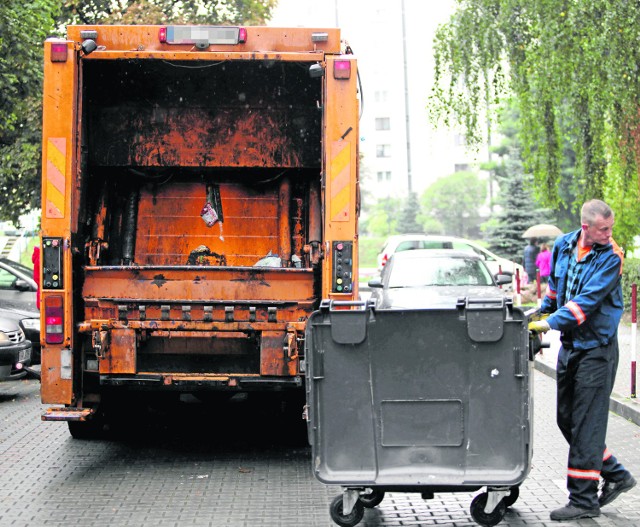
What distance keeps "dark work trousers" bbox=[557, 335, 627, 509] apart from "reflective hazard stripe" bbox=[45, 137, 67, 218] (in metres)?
3.80

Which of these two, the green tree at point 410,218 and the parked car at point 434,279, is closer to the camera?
the parked car at point 434,279

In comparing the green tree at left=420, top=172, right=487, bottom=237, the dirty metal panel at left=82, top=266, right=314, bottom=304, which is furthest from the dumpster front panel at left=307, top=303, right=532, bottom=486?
the green tree at left=420, top=172, right=487, bottom=237

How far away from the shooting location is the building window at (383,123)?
259 feet

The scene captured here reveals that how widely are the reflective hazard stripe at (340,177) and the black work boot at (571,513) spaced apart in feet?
8.71

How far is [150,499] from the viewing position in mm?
6770

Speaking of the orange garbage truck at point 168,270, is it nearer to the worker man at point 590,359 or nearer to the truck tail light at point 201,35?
the truck tail light at point 201,35

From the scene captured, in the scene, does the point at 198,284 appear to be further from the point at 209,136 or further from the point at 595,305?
the point at 595,305

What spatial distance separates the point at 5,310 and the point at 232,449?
18.0 ft

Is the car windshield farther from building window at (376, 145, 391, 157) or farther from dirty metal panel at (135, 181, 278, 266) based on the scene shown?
building window at (376, 145, 391, 157)

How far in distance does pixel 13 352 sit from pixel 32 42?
6345 mm

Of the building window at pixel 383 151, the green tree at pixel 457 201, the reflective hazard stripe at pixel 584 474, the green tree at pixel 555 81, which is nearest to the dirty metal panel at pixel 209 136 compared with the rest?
the reflective hazard stripe at pixel 584 474

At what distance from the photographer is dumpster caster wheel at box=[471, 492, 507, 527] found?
5723mm

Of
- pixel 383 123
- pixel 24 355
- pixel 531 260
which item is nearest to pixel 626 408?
pixel 24 355

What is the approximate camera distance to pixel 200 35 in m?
7.84
